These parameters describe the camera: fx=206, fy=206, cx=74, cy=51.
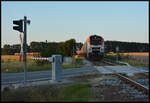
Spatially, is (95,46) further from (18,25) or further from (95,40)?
(18,25)

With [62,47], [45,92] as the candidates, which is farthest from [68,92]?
[62,47]

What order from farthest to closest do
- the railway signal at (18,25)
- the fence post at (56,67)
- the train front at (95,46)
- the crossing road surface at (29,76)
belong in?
the train front at (95,46)
the crossing road surface at (29,76)
the fence post at (56,67)
the railway signal at (18,25)

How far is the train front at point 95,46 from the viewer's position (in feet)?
99.7

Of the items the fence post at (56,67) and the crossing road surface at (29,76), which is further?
the crossing road surface at (29,76)

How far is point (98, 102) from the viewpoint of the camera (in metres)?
6.18

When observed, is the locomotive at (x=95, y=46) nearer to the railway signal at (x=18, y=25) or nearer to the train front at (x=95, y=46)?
the train front at (x=95, y=46)

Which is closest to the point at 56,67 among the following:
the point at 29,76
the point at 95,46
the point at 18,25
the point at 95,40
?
the point at 18,25

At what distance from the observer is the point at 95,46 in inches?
1201

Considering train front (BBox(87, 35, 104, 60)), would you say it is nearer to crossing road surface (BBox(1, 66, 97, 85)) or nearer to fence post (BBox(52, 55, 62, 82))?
crossing road surface (BBox(1, 66, 97, 85))

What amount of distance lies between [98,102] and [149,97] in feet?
7.16

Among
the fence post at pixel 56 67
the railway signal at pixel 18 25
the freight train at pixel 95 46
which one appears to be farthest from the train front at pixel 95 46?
the railway signal at pixel 18 25

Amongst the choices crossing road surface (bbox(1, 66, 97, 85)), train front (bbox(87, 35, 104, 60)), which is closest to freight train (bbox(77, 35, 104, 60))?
train front (bbox(87, 35, 104, 60))

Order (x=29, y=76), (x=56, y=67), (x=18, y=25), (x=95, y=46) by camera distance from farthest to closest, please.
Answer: (x=95, y=46)
(x=29, y=76)
(x=56, y=67)
(x=18, y=25)

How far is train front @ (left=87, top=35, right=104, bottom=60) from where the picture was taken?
30391mm
